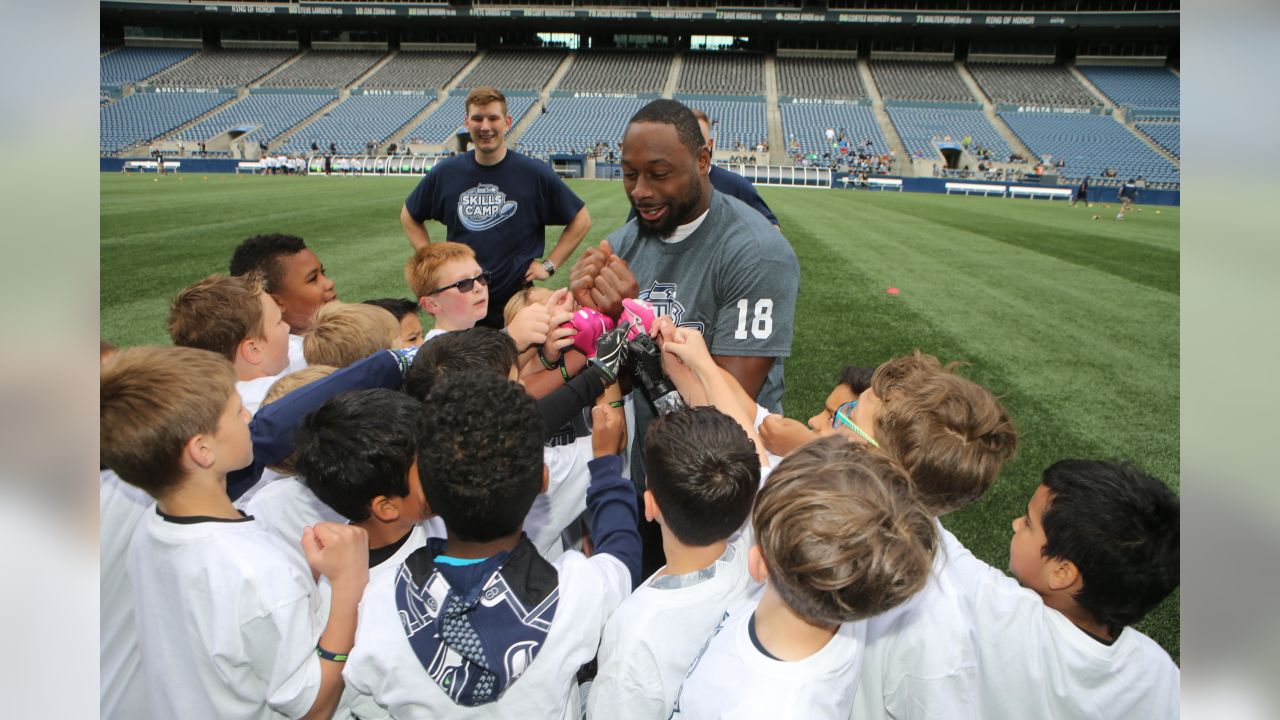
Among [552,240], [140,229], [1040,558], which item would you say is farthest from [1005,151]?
[1040,558]

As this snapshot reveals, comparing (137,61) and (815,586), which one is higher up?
(137,61)

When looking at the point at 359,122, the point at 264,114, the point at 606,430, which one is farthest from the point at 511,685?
the point at 264,114

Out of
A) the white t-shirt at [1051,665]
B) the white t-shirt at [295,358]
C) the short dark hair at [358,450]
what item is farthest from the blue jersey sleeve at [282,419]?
the white t-shirt at [1051,665]

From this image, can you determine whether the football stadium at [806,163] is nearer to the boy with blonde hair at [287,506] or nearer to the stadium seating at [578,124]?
the boy with blonde hair at [287,506]

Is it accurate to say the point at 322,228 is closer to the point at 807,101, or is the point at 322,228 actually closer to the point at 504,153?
the point at 504,153

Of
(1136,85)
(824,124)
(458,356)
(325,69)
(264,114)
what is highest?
(325,69)

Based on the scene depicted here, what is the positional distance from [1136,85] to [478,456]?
5924 centimetres

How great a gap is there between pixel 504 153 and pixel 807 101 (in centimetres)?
4927

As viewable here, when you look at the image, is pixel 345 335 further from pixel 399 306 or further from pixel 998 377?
pixel 998 377

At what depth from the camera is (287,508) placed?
233cm

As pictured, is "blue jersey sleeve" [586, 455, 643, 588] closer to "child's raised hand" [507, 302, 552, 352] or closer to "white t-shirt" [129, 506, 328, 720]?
"child's raised hand" [507, 302, 552, 352]

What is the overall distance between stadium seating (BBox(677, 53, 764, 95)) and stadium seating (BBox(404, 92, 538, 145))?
36.9ft

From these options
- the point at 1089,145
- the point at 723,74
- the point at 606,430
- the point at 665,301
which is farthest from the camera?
the point at 723,74

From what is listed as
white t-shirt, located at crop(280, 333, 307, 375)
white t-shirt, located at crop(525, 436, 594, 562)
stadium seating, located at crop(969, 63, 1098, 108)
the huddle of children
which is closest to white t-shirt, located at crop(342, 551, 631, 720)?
the huddle of children
